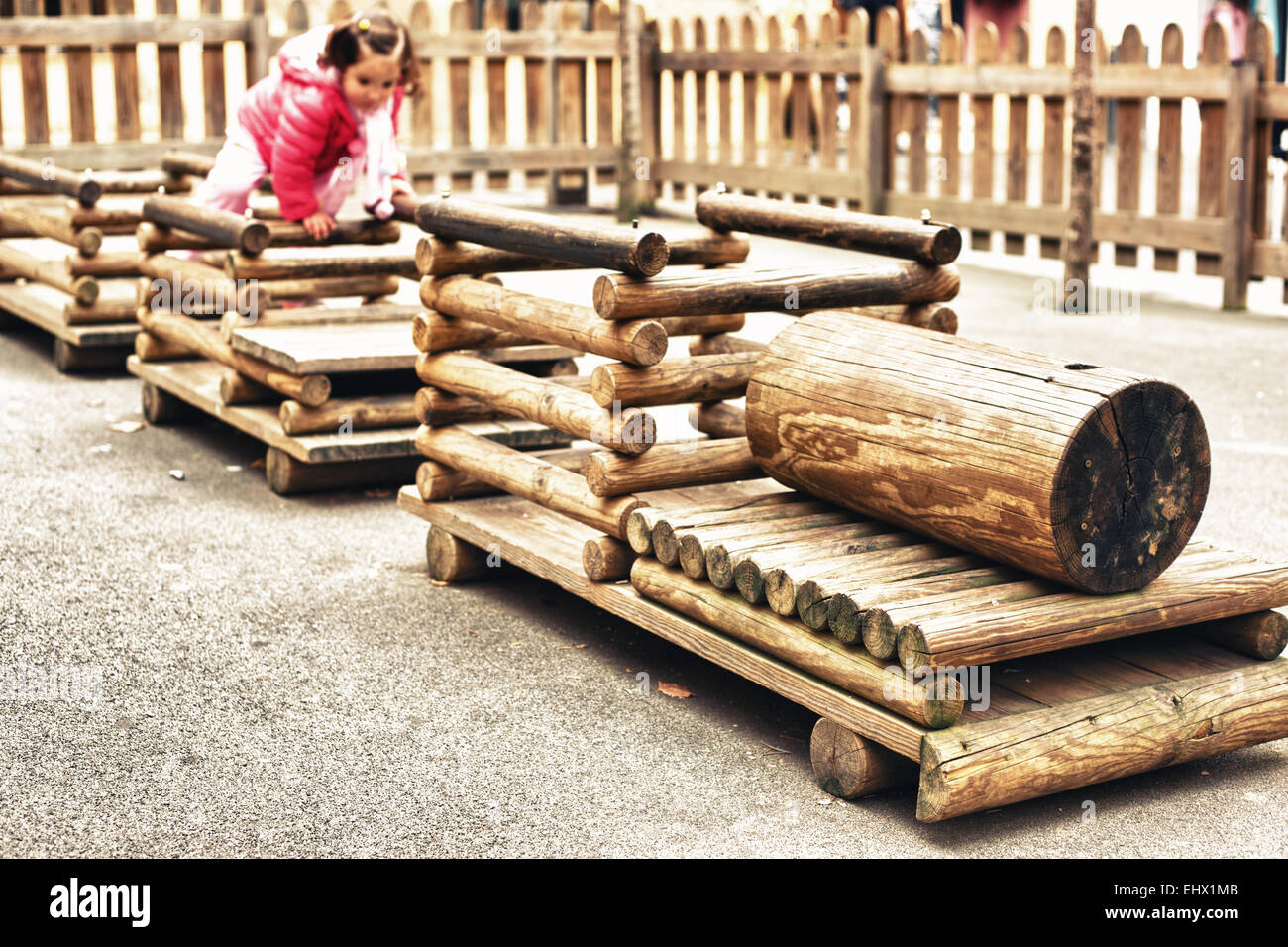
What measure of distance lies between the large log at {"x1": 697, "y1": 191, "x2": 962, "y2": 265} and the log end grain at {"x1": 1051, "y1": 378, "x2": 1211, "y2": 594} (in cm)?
119

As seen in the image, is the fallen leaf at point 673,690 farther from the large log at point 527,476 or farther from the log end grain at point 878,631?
the log end grain at point 878,631

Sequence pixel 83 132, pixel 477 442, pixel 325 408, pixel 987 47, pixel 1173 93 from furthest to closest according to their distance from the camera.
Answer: pixel 83 132 → pixel 987 47 → pixel 1173 93 → pixel 325 408 → pixel 477 442

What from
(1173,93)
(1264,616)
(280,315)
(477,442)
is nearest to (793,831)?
(1264,616)

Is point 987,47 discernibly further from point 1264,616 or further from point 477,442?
point 1264,616

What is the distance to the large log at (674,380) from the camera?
4.46 meters

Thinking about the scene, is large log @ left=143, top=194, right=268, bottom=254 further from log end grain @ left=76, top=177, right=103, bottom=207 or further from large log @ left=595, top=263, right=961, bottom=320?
large log @ left=595, top=263, right=961, bottom=320

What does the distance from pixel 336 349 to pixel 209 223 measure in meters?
1.05

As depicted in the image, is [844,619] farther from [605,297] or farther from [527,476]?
[527,476]

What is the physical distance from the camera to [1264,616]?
411 centimetres

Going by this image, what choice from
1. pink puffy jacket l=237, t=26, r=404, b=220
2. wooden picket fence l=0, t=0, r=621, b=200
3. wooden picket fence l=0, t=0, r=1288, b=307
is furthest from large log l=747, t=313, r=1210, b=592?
wooden picket fence l=0, t=0, r=621, b=200

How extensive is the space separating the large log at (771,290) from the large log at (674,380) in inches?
6.0

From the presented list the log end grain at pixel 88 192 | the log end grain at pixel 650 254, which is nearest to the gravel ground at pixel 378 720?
the log end grain at pixel 650 254

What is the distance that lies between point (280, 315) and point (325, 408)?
84cm

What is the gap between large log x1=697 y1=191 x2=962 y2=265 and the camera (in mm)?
4867
